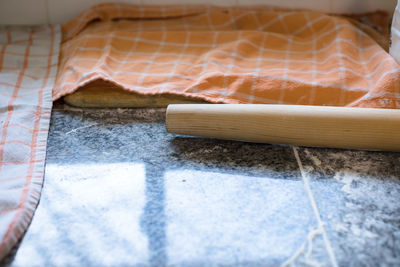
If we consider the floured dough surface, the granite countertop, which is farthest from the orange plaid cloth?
the granite countertop

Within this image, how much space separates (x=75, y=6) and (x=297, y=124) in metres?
0.82

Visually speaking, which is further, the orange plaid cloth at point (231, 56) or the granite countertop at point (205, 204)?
the orange plaid cloth at point (231, 56)

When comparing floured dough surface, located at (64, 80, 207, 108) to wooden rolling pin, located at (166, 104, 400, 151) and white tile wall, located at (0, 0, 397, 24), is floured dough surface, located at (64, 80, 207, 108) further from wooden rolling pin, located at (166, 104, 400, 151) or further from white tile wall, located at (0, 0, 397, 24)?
white tile wall, located at (0, 0, 397, 24)

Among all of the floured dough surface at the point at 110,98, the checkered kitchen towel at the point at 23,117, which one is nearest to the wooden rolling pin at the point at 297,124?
the floured dough surface at the point at 110,98

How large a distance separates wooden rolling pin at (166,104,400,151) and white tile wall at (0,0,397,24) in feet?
1.92

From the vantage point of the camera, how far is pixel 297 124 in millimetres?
814

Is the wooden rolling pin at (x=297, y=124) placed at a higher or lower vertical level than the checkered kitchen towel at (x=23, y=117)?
higher

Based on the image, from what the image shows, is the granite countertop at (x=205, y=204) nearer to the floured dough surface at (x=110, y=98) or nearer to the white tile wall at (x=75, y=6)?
the floured dough surface at (x=110, y=98)

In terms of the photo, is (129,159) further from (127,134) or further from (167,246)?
(167,246)

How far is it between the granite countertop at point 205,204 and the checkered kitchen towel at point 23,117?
0.07 ft

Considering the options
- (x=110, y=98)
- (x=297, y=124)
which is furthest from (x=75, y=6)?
(x=297, y=124)

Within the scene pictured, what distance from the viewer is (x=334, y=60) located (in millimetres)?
1046

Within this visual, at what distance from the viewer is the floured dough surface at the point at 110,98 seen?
979 millimetres

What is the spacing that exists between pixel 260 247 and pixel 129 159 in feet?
1.00
